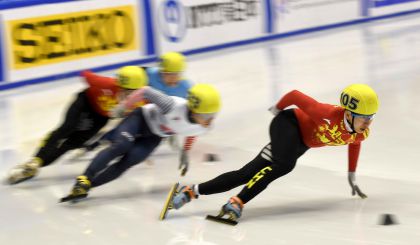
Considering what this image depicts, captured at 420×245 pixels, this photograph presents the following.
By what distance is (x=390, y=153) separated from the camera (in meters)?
6.55

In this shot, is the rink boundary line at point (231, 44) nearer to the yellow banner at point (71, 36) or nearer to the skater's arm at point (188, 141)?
the yellow banner at point (71, 36)

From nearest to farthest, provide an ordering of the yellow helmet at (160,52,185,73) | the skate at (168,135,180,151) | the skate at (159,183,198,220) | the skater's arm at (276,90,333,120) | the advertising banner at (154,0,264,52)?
the skater's arm at (276,90,333,120) < the skate at (159,183,198,220) < the yellow helmet at (160,52,185,73) < the skate at (168,135,180,151) < the advertising banner at (154,0,264,52)

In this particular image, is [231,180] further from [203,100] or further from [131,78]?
[131,78]

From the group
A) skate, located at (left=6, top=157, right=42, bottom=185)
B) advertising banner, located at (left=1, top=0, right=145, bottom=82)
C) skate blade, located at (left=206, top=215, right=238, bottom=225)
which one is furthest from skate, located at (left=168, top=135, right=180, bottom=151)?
advertising banner, located at (left=1, top=0, right=145, bottom=82)

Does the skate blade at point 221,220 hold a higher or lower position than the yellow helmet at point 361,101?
lower

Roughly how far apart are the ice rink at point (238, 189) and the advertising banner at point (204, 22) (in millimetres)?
1885

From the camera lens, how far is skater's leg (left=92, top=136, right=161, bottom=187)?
534 cm

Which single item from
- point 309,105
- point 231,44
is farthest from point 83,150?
point 231,44

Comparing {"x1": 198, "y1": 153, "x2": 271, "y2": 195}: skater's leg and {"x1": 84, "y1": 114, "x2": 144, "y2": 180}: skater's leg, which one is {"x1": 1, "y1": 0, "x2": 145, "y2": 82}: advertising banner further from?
{"x1": 198, "y1": 153, "x2": 271, "y2": 195}: skater's leg

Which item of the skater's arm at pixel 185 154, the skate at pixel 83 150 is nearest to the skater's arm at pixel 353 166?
the skater's arm at pixel 185 154

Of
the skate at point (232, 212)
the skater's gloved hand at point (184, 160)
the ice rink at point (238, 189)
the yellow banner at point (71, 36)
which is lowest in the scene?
the ice rink at point (238, 189)

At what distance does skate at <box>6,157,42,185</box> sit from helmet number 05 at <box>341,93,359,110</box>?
256 centimetres

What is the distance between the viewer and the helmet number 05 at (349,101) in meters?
4.62

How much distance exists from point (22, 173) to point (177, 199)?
5.00 ft
